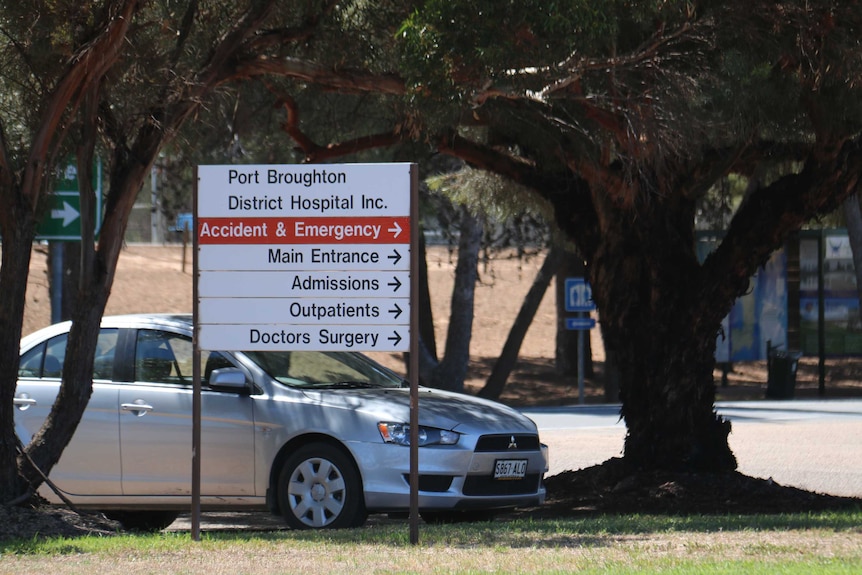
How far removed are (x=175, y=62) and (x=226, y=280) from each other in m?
3.17

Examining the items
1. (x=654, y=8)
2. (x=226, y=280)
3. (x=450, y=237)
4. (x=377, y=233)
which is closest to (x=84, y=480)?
(x=226, y=280)

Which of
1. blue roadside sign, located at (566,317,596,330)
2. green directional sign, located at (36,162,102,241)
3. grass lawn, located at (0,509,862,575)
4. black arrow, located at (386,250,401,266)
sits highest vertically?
green directional sign, located at (36,162,102,241)

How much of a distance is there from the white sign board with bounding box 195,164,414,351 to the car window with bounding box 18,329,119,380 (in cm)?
275

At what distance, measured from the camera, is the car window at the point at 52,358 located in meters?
9.69

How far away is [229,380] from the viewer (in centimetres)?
904

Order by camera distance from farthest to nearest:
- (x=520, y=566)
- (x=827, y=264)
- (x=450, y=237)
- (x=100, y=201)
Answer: (x=450, y=237)
(x=827, y=264)
(x=100, y=201)
(x=520, y=566)

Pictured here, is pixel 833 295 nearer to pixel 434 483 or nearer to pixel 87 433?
pixel 434 483

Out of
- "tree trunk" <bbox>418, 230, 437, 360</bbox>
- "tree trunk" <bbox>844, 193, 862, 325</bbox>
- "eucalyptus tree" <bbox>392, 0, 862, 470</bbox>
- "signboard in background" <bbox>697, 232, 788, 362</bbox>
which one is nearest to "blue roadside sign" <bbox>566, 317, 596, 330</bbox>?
"tree trunk" <bbox>418, 230, 437, 360</bbox>

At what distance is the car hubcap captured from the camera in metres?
8.69

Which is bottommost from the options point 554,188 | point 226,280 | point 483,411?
point 483,411

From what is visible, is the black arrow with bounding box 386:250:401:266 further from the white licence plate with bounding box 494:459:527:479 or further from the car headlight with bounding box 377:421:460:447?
the white licence plate with bounding box 494:459:527:479

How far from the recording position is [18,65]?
9680 millimetres

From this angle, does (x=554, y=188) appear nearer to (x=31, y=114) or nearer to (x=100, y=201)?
(x=31, y=114)

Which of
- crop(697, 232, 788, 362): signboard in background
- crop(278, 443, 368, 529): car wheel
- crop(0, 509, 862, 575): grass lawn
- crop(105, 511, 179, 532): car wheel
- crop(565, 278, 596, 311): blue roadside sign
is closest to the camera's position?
crop(0, 509, 862, 575): grass lawn
